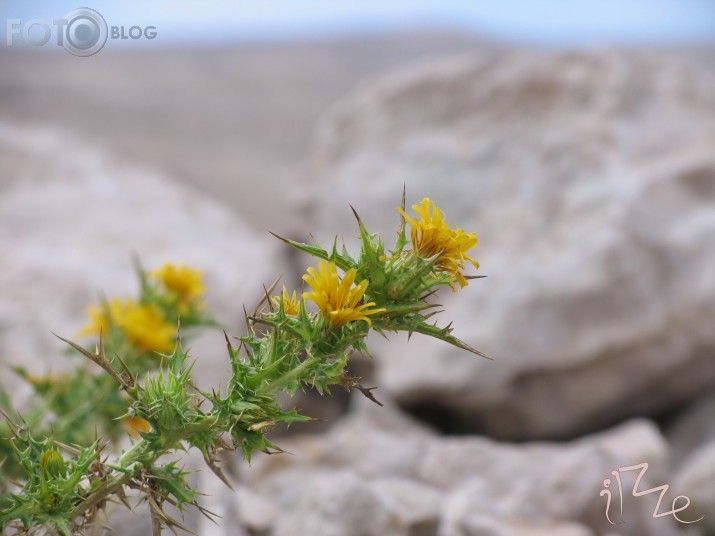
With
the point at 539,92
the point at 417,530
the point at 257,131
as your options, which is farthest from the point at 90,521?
the point at 257,131

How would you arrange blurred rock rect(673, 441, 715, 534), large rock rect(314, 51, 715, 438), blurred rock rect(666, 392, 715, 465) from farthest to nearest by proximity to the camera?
large rock rect(314, 51, 715, 438), blurred rock rect(666, 392, 715, 465), blurred rock rect(673, 441, 715, 534)

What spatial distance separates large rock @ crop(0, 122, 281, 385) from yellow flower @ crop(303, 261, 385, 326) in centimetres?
294

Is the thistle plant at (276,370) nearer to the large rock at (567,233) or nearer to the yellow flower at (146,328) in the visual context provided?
the yellow flower at (146,328)

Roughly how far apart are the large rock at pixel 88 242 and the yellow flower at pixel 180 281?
5.07ft

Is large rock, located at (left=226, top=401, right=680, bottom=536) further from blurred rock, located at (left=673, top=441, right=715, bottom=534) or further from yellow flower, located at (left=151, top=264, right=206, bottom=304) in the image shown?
yellow flower, located at (left=151, top=264, right=206, bottom=304)

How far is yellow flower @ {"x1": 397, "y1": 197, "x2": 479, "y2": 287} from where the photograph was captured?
5.49ft

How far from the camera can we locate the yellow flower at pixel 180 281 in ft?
9.44

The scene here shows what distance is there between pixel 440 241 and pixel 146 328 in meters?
1.50

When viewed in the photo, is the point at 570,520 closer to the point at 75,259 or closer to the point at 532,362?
the point at 532,362

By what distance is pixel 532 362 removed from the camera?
489 cm

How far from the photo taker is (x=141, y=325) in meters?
2.80

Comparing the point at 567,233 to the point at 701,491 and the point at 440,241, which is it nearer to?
the point at 701,491
